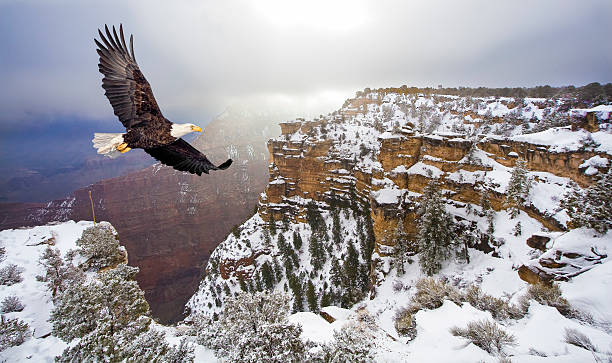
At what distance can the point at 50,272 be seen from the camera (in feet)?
46.5

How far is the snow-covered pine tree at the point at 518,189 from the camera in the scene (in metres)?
22.3

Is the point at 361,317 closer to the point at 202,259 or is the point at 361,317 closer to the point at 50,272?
the point at 50,272

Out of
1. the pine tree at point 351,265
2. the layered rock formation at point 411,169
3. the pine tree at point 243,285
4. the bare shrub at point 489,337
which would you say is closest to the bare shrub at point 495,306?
the bare shrub at point 489,337

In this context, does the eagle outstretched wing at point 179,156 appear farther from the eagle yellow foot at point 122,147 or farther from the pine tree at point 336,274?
the pine tree at point 336,274

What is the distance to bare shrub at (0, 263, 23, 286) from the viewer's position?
14.0 metres

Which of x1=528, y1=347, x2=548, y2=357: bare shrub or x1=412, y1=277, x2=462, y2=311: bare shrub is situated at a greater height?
x1=528, y1=347, x2=548, y2=357: bare shrub

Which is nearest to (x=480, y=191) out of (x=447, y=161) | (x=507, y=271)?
(x=447, y=161)

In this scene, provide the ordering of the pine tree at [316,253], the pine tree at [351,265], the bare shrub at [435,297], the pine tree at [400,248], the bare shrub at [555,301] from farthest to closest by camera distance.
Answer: the pine tree at [316,253] < the pine tree at [351,265] < the pine tree at [400,248] < the bare shrub at [435,297] < the bare shrub at [555,301]

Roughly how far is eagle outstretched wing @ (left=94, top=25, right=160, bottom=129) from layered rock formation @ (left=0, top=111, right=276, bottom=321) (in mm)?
60515

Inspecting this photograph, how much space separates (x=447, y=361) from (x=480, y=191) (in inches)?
949

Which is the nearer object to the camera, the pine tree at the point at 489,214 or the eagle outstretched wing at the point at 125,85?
the eagle outstretched wing at the point at 125,85

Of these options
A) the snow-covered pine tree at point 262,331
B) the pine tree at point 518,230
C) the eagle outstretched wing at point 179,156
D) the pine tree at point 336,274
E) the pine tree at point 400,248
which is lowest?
the pine tree at point 336,274

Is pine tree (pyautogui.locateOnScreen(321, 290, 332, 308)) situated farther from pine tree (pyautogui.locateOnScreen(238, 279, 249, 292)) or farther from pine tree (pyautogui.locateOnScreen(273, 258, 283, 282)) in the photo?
pine tree (pyautogui.locateOnScreen(238, 279, 249, 292))

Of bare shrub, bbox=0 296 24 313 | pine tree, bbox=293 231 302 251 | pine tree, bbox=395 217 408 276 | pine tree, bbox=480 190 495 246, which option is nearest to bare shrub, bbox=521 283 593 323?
pine tree, bbox=480 190 495 246
